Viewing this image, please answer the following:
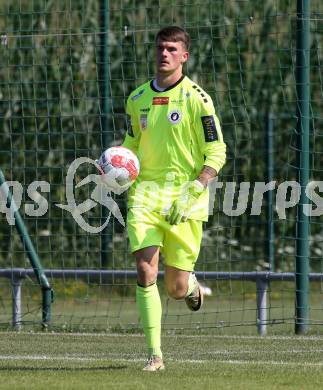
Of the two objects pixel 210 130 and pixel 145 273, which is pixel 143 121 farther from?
pixel 145 273

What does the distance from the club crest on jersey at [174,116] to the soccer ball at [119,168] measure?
373 millimetres

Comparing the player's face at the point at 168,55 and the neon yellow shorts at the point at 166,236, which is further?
the player's face at the point at 168,55

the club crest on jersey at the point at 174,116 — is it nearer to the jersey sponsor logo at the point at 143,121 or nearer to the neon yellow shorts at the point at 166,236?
the jersey sponsor logo at the point at 143,121

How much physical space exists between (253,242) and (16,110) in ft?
11.7

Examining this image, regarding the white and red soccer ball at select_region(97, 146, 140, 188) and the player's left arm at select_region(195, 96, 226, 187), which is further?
the player's left arm at select_region(195, 96, 226, 187)

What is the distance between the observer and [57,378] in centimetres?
766

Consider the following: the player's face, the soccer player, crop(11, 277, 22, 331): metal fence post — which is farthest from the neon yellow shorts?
crop(11, 277, 22, 331): metal fence post

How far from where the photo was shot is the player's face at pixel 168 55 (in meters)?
8.22

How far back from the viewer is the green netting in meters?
12.2

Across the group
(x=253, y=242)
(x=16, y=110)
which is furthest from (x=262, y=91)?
(x=16, y=110)

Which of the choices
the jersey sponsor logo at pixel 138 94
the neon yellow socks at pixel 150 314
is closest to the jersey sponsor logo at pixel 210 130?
the jersey sponsor logo at pixel 138 94

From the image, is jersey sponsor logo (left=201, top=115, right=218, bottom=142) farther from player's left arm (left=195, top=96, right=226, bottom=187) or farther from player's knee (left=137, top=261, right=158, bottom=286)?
player's knee (left=137, top=261, right=158, bottom=286)

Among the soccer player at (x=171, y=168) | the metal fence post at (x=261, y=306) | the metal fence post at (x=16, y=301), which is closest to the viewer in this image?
the soccer player at (x=171, y=168)

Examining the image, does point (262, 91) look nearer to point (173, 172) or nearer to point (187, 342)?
point (187, 342)
